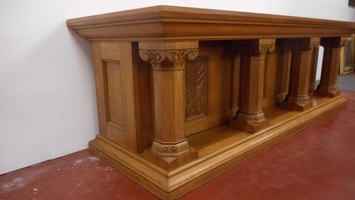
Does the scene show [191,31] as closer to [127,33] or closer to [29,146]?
[127,33]

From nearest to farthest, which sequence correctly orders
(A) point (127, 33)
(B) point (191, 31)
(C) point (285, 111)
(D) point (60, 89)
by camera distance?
(B) point (191, 31) → (A) point (127, 33) → (D) point (60, 89) → (C) point (285, 111)

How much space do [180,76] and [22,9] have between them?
103cm

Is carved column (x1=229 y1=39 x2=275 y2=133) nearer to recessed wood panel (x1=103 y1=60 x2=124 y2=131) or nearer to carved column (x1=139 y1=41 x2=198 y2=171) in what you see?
carved column (x1=139 y1=41 x2=198 y2=171)

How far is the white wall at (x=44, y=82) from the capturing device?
1.64 meters

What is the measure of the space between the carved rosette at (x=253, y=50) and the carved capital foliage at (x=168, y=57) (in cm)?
65

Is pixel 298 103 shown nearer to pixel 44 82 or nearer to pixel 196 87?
pixel 196 87

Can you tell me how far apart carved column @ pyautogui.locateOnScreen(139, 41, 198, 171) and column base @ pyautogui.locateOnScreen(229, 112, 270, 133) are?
622mm

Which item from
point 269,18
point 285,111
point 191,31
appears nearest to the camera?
point 191,31

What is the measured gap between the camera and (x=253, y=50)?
189cm

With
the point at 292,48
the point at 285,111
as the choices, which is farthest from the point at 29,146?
the point at 292,48

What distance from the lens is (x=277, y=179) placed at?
62.3 inches

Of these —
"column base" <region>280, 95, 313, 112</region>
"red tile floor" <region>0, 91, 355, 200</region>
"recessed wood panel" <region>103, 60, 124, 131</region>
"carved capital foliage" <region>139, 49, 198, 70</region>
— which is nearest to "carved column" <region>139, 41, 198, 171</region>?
"carved capital foliage" <region>139, 49, 198, 70</region>

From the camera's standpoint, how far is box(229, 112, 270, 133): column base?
1.98 metres

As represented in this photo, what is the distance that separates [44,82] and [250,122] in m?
1.41
